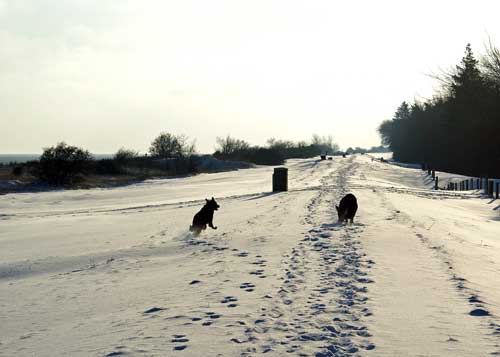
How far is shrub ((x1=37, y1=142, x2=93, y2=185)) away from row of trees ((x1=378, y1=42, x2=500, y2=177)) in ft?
118

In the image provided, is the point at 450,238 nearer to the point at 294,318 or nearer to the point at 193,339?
the point at 294,318

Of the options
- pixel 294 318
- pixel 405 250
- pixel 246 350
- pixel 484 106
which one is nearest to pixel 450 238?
pixel 405 250

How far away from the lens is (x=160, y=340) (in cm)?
574

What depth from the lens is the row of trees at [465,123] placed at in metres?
53.1

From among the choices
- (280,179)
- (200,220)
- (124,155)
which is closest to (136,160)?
(124,155)

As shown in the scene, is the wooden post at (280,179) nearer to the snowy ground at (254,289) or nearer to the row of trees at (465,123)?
the snowy ground at (254,289)

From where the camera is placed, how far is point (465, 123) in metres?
64.6

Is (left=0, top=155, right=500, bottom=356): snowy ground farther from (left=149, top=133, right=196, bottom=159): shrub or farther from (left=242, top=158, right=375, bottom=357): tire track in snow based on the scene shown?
(left=149, top=133, right=196, bottom=159): shrub

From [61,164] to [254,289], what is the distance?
35.7 m

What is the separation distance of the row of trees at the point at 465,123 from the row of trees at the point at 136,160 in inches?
1062

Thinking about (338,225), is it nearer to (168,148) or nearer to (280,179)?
(280,179)

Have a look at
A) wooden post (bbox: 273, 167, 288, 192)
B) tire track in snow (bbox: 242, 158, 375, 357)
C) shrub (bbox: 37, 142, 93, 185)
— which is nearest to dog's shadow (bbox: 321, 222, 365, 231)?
tire track in snow (bbox: 242, 158, 375, 357)

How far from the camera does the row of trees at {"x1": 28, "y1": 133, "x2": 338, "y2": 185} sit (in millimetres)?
40094

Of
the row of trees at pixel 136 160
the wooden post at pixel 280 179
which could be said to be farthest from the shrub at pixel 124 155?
the wooden post at pixel 280 179
